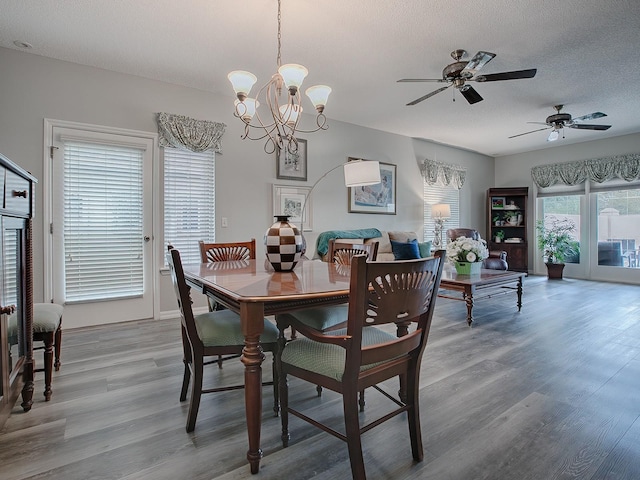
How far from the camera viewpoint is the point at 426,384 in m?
2.19

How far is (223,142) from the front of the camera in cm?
413

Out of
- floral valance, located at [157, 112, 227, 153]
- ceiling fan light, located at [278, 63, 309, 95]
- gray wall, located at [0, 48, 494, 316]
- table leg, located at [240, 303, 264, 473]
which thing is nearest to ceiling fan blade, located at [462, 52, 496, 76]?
ceiling fan light, located at [278, 63, 309, 95]

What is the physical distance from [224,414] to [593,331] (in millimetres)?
3426

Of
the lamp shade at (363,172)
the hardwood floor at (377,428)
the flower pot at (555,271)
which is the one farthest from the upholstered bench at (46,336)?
the flower pot at (555,271)

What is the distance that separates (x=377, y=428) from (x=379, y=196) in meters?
4.35

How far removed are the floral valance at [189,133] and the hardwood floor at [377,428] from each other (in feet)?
6.90

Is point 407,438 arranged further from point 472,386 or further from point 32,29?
point 32,29

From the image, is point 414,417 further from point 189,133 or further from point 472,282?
point 189,133

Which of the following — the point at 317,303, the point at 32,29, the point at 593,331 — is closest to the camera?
the point at 317,303

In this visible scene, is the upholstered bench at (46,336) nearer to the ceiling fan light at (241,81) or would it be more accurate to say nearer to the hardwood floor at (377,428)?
the hardwood floor at (377,428)

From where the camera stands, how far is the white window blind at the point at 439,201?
6426 millimetres

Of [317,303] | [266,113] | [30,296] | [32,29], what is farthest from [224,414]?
[266,113]

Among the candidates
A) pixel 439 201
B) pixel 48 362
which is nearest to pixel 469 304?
pixel 48 362

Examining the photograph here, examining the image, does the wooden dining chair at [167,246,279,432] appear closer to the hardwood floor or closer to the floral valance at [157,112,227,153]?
the hardwood floor
